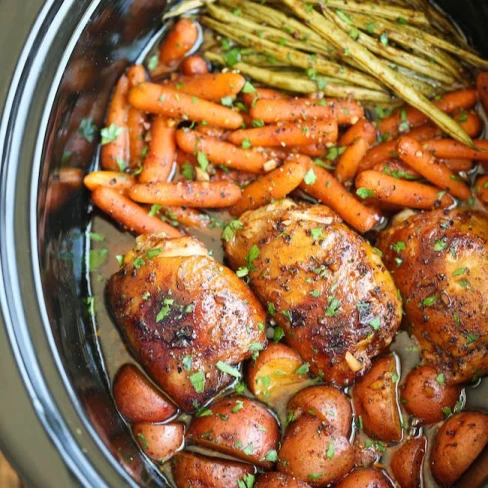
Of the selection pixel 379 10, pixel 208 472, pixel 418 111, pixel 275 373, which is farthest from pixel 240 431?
pixel 379 10

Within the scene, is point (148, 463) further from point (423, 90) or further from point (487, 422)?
point (423, 90)

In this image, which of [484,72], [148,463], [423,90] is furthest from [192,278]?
[484,72]

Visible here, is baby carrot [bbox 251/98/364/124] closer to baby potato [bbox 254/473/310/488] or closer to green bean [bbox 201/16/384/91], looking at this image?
green bean [bbox 201/16/384/91]

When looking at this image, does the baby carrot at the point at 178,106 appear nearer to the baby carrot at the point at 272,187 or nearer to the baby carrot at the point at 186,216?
the baby carrot at the point at 272,187

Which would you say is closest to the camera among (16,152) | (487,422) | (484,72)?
(16,152)

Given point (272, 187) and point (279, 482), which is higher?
point (272, 187)

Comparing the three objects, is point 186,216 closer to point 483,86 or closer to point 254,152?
point 254,152

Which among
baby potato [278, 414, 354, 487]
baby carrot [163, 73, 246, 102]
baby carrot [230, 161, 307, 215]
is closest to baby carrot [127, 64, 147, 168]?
baby carrot [163, 73, 246, 102]
